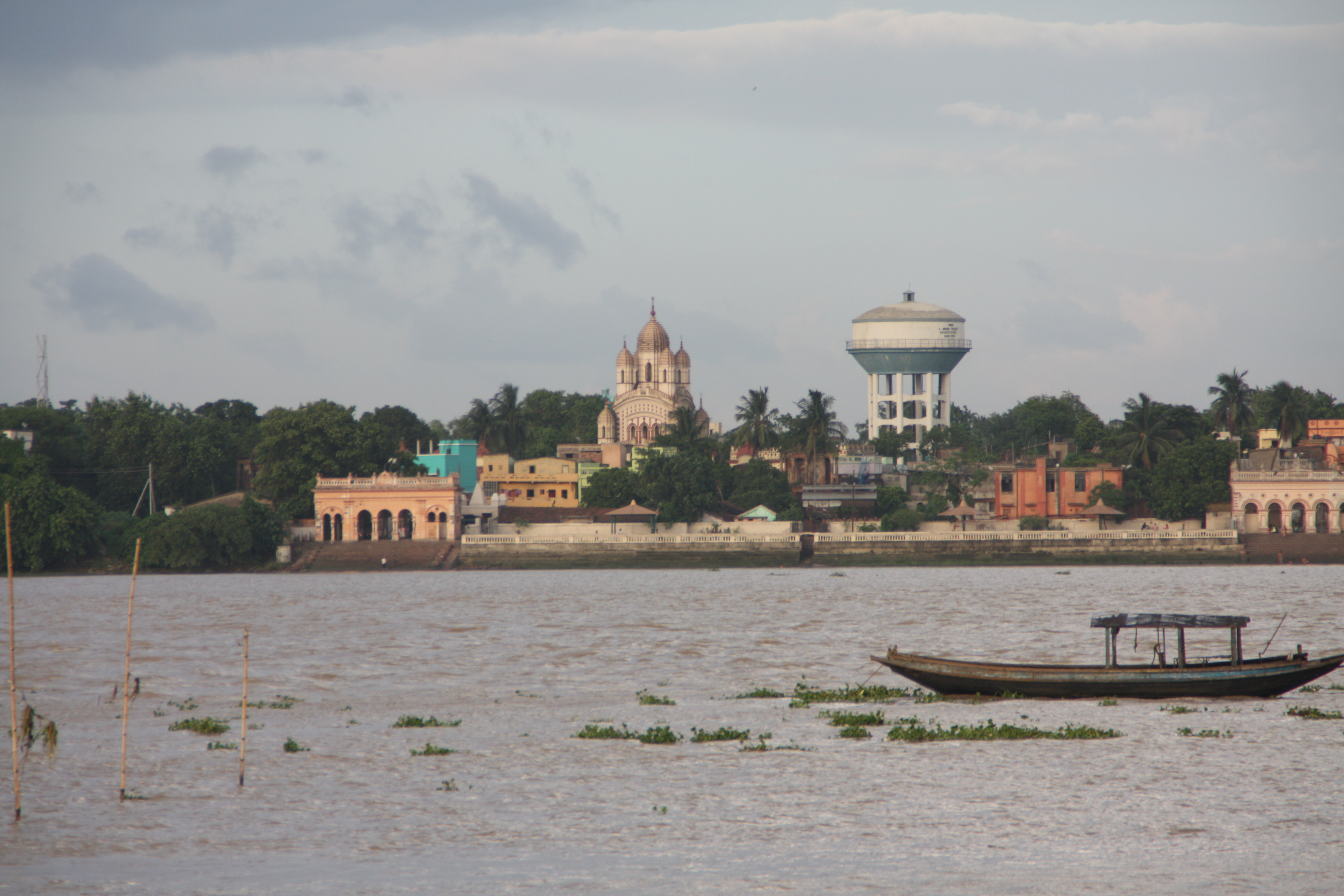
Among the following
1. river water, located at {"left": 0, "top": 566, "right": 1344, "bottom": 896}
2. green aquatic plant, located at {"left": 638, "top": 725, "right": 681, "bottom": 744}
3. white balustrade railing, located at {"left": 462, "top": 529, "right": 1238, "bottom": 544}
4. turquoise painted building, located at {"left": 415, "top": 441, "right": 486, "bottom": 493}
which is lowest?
river water, located at {"left": 0, "top": 566, "right": 1344, "bottom": 896}

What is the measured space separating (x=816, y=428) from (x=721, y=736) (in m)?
83.0

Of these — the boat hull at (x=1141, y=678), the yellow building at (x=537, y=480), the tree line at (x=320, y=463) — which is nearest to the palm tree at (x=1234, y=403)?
the tree line at (x=320, y=463)

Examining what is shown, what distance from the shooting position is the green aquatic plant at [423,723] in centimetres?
2284

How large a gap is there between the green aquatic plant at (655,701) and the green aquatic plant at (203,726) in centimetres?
671

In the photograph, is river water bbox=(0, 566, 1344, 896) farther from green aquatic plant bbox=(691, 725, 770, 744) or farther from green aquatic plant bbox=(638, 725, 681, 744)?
green aquatic plant bbox=(691, 725, 770, 744)

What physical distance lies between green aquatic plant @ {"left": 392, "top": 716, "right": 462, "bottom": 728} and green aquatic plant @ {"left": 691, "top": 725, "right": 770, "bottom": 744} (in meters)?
3.88

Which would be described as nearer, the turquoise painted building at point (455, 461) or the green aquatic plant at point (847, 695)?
the green aquatic plant at point (847, 695)

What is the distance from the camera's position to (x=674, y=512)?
93.2 meters

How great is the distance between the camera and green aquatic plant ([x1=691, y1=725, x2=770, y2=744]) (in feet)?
69.5

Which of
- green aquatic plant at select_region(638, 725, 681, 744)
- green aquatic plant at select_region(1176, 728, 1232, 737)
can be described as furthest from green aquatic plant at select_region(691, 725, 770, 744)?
green aquatic plant at select_region(1176, 728, 1232, 737)

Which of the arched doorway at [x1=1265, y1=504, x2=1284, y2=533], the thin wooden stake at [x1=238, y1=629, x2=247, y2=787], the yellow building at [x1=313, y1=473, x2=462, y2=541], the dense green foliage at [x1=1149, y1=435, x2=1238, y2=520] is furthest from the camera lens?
the yellow building at [x1=313, y1=473, x2=462, y2=541]

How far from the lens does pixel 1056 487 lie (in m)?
94.1

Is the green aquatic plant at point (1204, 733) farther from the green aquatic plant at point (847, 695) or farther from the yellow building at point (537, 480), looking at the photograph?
the yellow building at point (537, 480)

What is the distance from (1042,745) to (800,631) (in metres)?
19.7
